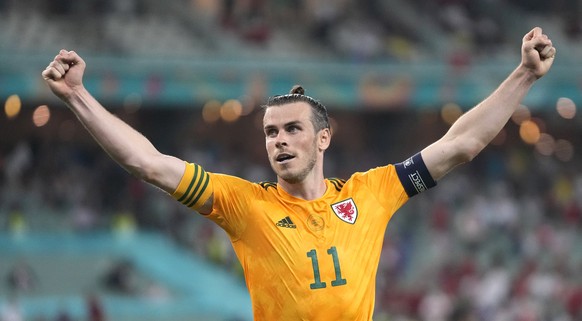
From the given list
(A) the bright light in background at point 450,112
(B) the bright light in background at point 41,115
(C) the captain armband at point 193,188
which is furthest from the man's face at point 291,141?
(A) the bright light in background at point 450,112

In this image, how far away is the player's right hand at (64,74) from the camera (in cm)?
497

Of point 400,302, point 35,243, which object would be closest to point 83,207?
point 35,243

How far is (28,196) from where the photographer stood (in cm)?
2095

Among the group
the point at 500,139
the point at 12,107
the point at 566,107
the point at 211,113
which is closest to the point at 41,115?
the point at 12,107

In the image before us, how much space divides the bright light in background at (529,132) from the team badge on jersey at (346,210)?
21.8 m

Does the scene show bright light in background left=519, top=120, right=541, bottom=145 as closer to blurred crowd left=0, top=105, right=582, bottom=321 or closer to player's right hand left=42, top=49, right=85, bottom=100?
blurred crowd left=0, top=105, right=582, bottom=321

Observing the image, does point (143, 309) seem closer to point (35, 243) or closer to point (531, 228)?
point (35, 243)

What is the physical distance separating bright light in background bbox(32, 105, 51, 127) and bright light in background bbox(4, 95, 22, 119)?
45 centimetres

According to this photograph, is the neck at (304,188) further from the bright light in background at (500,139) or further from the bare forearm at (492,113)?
the bright light in background at (500,139)

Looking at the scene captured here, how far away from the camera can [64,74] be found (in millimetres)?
5023

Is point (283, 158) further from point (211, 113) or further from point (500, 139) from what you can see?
point (500, 139)

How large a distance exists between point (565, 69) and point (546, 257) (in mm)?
5305

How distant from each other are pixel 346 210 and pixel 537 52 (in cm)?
123

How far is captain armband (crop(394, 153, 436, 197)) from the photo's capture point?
5785 millimetres
